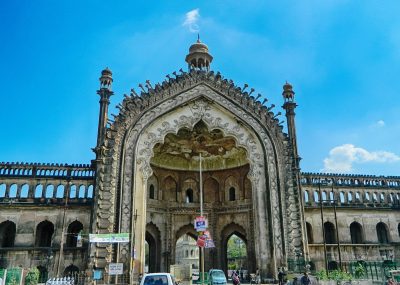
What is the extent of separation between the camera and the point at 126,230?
2822cm

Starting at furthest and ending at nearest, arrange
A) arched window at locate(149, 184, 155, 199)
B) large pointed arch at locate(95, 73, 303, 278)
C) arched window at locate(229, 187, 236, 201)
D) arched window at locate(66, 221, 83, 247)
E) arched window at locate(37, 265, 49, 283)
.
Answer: arched window at locate(229, 187, 236, 201) → arched window at locate(149, 184, 155, 199) → arched window at locate(66, 221, 83, 247) → arched window at locate(37, 265, 49, 283) → large pointed arch at locate(95, 73, 303, 278)

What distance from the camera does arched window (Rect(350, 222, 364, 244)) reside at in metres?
38.2

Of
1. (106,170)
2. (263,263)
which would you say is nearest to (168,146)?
(106,170)

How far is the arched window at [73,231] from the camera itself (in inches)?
1276

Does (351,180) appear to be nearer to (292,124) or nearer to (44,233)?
(292,124)

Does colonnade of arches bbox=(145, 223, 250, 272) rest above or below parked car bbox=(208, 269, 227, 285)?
above

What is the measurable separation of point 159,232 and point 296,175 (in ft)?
48.3

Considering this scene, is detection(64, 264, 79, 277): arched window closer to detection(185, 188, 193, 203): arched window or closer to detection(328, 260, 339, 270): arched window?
detection(185, 188, 193, 203): arched window

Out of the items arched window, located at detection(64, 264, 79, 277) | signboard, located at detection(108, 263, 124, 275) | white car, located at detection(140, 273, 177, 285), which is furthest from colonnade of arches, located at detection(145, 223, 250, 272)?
white car, located at detection(140, 273, 177, 285)

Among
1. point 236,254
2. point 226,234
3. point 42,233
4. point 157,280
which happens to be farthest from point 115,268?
point 236,254

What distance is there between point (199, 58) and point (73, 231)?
21604mm

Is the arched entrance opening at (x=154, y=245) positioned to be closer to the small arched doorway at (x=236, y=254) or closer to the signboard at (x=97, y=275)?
the signboard at (x=97, y=275)

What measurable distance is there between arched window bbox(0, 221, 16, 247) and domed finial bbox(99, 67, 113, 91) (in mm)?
15322

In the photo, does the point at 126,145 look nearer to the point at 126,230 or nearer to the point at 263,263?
the point at 126,230
